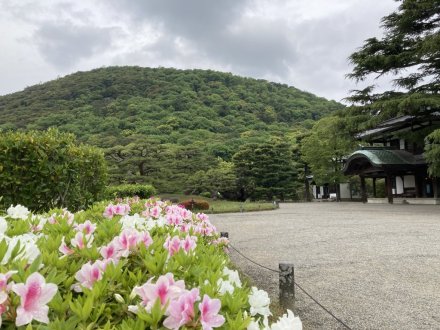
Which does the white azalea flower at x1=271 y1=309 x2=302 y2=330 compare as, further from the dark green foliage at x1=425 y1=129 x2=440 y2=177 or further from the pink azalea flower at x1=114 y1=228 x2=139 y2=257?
the dark green foliage at x1=425 y1=129 x2=440 y2=177

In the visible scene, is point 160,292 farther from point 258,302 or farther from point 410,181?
point 410,181

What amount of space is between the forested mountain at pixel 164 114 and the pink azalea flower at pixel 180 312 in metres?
25.4

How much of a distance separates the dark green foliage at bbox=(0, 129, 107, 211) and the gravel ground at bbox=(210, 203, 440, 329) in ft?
10.2

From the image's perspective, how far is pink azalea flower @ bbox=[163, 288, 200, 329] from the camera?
1.05 metres

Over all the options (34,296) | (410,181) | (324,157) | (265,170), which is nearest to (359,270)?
(34,296)

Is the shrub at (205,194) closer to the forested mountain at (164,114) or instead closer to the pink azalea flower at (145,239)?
the forested mountain at (164,114)

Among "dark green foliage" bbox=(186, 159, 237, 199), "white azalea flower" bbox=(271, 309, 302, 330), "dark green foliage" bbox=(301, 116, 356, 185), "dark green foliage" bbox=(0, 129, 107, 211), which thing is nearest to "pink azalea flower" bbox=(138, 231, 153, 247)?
"white azalea flower" bbox=(271, 309, 302, 330)

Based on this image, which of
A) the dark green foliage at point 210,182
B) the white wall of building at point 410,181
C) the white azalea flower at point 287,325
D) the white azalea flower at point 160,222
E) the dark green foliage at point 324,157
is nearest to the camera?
the white azalea flower at point 287,325

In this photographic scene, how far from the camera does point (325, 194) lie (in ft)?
129

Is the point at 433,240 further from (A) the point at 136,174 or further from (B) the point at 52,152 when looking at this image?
(A) the point at 136,174

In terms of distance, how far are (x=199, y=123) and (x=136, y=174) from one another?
2557 cm

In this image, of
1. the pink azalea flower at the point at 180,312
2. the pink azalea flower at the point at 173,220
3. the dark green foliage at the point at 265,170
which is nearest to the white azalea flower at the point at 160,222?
the pink azalea flower at the point at 173,220

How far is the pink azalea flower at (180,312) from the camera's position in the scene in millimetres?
1055

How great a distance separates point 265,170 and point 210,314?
32234mm
